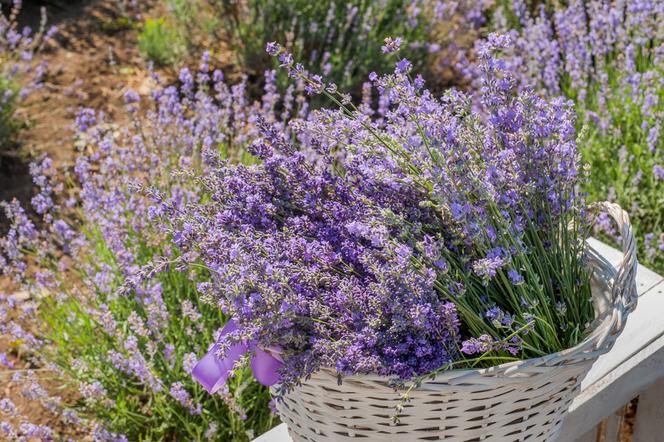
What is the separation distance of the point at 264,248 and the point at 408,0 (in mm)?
2968

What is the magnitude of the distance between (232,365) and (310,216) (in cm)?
30

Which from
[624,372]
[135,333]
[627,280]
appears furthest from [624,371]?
[135,333]

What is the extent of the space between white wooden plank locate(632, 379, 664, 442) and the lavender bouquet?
29.4 inches

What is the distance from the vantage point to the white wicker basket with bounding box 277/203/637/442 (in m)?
1.28

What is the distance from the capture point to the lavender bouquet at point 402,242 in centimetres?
127

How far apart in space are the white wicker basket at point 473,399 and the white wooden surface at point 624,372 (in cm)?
38

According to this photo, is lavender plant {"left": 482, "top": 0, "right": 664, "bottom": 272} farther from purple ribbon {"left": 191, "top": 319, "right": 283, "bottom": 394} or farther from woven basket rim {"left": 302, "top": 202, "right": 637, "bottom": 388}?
purple ribbon {"left": 191, "top": 319, "right": 283, "bottom": 394}

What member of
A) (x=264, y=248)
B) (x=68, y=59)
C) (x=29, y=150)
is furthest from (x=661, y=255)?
(x=68, y=59)

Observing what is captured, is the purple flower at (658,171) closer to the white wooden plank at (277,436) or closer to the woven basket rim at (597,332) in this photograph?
the woven basket rim at (597,332)

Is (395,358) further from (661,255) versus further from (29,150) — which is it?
(29,150)

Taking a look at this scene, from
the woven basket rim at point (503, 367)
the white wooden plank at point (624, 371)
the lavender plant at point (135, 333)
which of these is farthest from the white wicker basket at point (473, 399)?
the lavender plant at point (135, 333)

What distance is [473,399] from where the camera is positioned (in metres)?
1.32

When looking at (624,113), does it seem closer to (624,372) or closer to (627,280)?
(624,372)

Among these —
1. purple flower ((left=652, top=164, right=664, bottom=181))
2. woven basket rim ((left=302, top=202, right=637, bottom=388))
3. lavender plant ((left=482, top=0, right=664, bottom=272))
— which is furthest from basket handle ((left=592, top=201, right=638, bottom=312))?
purple flower ((left=652, top=164, right=664, bottom=181))
